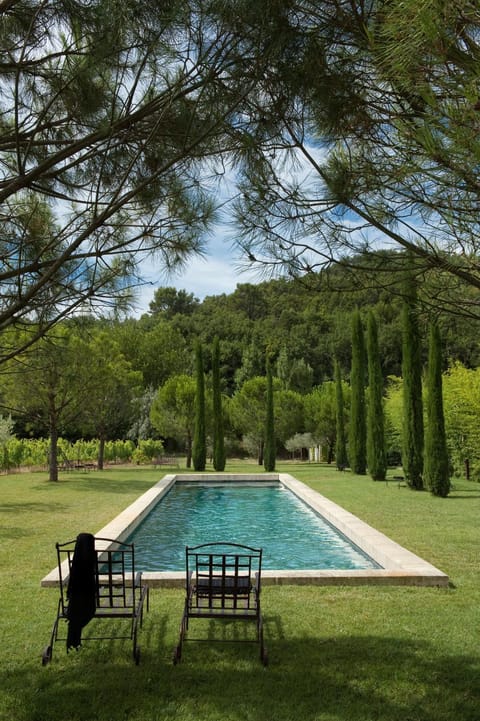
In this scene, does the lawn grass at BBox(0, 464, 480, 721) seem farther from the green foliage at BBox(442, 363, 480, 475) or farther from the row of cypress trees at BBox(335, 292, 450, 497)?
the green foliage at BBox(442, 363, 480, 475)

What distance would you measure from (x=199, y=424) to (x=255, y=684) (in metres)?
21.1

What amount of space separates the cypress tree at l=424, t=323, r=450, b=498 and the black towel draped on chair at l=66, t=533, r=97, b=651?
38.9ft

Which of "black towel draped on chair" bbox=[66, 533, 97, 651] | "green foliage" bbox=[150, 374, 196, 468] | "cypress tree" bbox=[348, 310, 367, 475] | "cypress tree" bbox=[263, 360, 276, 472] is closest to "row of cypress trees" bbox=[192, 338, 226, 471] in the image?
"green foliage" bbox=[150, 374, 196, 468]

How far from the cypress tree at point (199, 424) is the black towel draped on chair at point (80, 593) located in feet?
66.4

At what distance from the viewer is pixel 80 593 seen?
3943mm

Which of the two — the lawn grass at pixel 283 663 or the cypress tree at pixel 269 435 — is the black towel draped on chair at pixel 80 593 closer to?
the lawn grass at pixel 283 663

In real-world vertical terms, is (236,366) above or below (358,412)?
above

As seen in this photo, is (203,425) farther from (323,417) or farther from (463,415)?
(463,415)

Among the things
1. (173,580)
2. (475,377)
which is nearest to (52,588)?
(173,580)

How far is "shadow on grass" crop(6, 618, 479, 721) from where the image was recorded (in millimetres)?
3361

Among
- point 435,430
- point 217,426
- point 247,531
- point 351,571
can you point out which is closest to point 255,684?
point 351,571

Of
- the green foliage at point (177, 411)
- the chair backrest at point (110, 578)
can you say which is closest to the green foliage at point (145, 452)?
the green foliage at point (177, 411)

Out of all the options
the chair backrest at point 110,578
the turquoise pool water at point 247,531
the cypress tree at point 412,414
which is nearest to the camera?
the chair backrest at point 110,578

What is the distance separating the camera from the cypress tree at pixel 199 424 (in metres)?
24.2
